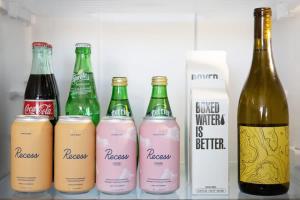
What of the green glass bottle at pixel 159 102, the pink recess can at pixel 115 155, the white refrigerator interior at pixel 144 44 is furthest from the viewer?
the white refrigerator interior at pixel 144 44

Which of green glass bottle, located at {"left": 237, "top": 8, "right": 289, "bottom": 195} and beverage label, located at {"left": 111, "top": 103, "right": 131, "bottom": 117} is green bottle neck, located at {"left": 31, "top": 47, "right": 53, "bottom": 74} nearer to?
beverage label, located at {"left": 111, "top": 103, "right": 131, "bottom": 117}

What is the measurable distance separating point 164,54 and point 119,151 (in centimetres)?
39

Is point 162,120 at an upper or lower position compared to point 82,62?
lower

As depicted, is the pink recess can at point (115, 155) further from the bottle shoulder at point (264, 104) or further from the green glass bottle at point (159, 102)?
the bottle shoulder at point (264, 104)

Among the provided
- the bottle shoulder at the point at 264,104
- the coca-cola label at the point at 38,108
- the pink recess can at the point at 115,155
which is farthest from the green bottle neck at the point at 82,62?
the bottle shoulder at the point at 264,104

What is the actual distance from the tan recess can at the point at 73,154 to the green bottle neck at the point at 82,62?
0.60ft

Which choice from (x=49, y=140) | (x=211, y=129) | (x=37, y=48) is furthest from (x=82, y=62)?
(x=211, y=129)

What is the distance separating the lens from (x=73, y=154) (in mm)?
730

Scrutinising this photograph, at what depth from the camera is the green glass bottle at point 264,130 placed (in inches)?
29.4

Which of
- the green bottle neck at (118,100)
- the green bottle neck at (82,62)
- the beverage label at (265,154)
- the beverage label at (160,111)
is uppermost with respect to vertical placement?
the green bottle neck at (82,62)

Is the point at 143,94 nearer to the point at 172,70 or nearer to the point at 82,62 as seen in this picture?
the point at 172,70

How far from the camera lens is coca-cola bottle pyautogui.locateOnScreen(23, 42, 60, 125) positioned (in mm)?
843

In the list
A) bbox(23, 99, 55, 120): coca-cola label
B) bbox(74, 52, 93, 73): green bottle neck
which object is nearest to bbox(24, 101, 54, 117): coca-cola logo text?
bbox(23, 99, 55, 120): coca-cola label

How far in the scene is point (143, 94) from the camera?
103cm
